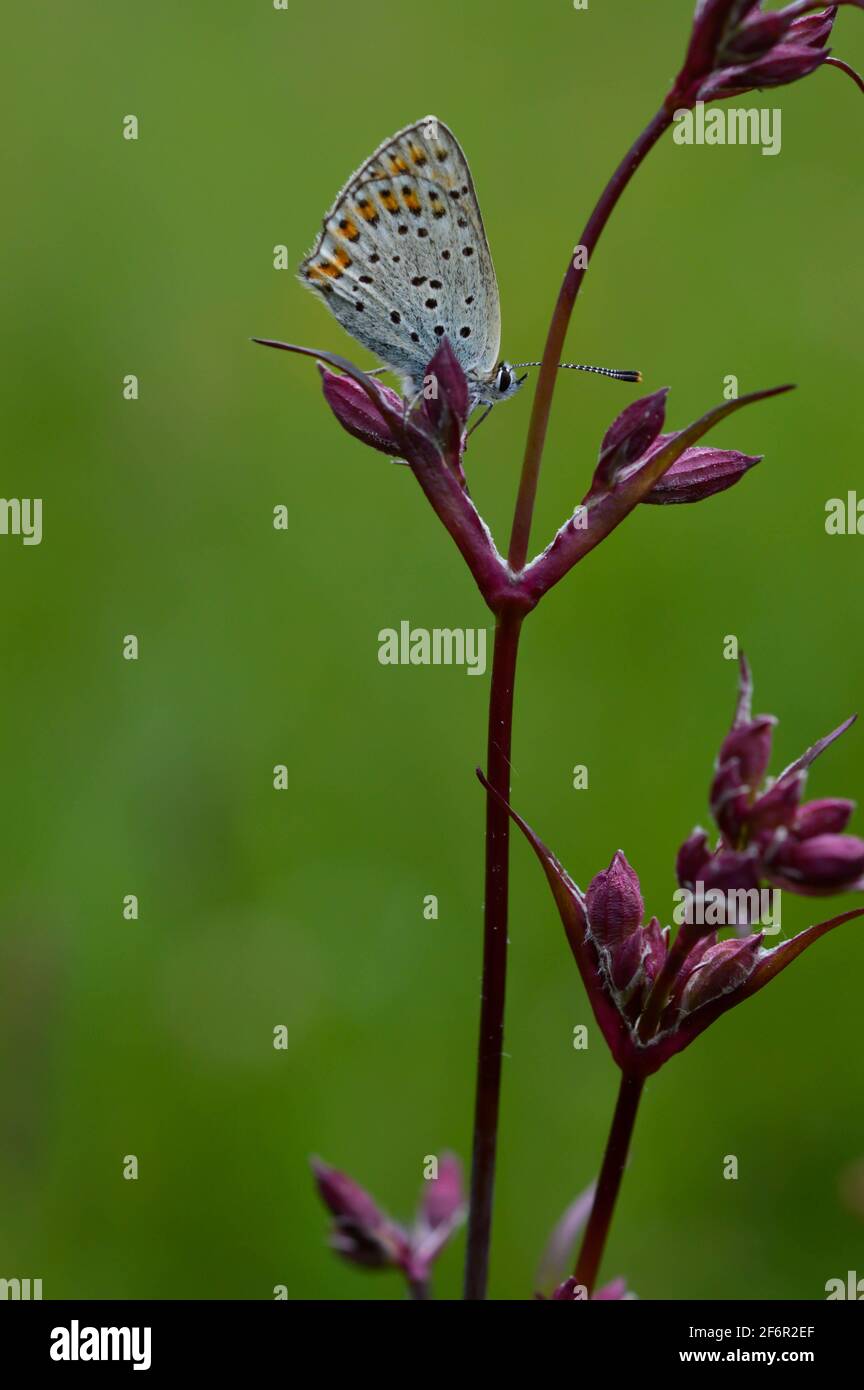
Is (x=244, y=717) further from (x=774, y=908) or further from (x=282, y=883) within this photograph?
(x=774, y=908)

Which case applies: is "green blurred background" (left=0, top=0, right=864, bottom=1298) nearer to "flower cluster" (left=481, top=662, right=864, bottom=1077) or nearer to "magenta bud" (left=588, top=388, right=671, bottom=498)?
"flower cluster" (left=481, top=662, right=864, bottom=1077)

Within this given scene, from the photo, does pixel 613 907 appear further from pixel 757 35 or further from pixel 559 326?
pixel 757 35

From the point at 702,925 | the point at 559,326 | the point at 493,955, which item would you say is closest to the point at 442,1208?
the point at 493,955

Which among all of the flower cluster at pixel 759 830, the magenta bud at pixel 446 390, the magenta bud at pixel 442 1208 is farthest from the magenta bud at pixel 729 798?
the magenta bud at pixel 442 1208

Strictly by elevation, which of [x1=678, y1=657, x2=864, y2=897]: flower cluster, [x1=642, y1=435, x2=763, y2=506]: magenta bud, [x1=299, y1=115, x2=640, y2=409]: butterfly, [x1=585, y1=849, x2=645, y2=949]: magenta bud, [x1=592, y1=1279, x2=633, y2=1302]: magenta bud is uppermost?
[x1=299, y1=115, x2=640, y2=409]: butterfly

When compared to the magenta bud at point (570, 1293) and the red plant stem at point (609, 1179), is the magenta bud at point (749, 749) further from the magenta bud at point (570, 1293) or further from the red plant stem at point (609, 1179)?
the magenta bud at point (570, 1293)

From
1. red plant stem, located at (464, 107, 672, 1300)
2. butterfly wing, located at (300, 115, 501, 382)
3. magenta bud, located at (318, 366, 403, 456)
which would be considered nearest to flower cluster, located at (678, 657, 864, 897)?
red plant stem, located at (464, 107, 672, 1300)
